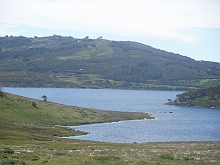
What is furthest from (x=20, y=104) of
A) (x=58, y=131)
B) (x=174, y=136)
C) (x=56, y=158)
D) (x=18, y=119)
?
(x=56, y=158)

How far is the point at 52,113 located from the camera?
12825 centimetres

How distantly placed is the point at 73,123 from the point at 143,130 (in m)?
22.7

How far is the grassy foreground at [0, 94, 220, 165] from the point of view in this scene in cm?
3516

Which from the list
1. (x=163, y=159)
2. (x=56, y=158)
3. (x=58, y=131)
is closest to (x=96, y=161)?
(x=56, y=158)

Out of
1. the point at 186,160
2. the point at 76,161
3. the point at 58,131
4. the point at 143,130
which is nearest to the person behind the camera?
the point at 76,161

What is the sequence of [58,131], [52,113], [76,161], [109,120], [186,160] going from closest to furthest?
1. [76,161]
2. [186,160]
3. [58,131]
4. [52,113]
5. [109,120]

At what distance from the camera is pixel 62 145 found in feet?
175

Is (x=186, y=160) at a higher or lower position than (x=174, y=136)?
higher

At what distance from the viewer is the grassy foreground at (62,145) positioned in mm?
35156

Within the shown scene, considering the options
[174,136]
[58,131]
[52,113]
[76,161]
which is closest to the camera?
[76,161]

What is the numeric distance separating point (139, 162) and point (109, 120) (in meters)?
110

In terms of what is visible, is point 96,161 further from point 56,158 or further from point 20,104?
point 20,104

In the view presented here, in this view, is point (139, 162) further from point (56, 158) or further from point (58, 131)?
point (58, 131)

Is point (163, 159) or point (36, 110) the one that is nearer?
point (163, 159)
